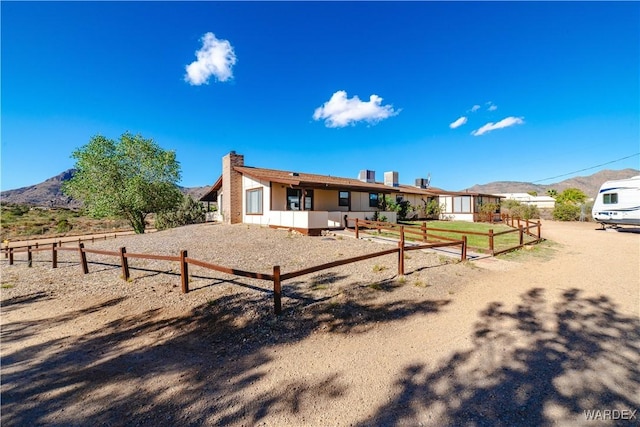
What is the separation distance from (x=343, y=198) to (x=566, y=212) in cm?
2469

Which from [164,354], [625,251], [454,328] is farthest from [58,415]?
[625,251]

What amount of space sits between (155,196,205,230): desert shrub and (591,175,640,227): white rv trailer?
31822 mm

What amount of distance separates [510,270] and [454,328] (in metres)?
4.80

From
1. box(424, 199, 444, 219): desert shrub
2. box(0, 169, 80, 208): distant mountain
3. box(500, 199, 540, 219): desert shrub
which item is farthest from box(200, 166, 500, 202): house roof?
box(0, 169, 80, 208): distant mountain

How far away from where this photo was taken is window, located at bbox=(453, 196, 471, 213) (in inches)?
1104

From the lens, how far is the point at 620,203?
15914 millimetres

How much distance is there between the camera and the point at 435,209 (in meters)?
28.0

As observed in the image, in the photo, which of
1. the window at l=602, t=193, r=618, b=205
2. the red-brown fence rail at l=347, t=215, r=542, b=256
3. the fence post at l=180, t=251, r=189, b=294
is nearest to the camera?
the fence post at l=180, t=251, r=189, b=294

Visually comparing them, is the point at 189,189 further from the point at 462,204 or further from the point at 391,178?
the point at 462,204

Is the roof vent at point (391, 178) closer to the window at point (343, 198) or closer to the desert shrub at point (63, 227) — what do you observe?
the window at point (343, 198)

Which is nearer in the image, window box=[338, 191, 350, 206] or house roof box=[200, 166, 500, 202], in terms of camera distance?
house roof box=[200, 166, 500, 202]

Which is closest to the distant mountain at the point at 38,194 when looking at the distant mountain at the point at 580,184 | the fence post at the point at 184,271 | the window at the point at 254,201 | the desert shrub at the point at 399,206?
the window at the point at 254,201

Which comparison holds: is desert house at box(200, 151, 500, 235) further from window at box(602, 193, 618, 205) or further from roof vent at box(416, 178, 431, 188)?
window at box(602, 193, 618, 205)

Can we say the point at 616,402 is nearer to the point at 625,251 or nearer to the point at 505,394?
the point at 505,394
